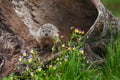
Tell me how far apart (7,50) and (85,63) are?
1436 millimetres

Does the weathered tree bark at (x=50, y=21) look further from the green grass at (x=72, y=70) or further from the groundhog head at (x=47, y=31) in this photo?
the green grass at (x=72, y=70)

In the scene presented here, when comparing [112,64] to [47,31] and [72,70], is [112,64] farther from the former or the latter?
[47,31]

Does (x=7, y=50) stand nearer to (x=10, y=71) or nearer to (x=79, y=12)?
(x=10, y=71)

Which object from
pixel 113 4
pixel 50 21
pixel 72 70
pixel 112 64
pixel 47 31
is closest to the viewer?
pixel 72 70

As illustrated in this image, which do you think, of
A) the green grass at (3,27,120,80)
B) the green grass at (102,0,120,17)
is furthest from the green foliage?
the green grass at (102,0,120,17)

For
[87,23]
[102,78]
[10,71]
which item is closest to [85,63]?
[102,78]

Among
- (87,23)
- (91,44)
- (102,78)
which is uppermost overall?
(87,23)

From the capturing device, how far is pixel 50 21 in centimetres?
1029

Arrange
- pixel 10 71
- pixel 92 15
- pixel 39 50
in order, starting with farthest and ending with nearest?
pixel 92 15
pixel 39 50
pixel 10 71

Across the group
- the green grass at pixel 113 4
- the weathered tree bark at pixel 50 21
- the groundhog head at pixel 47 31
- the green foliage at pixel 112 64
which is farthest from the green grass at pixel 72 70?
the green grass at pixel 113 4

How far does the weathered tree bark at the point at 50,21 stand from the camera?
890 cm

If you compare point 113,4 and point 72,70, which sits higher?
point 113,4

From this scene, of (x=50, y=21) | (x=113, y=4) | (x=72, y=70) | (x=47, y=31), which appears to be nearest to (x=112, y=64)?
(x=72, y=70)

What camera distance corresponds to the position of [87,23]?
1005 centimetres
